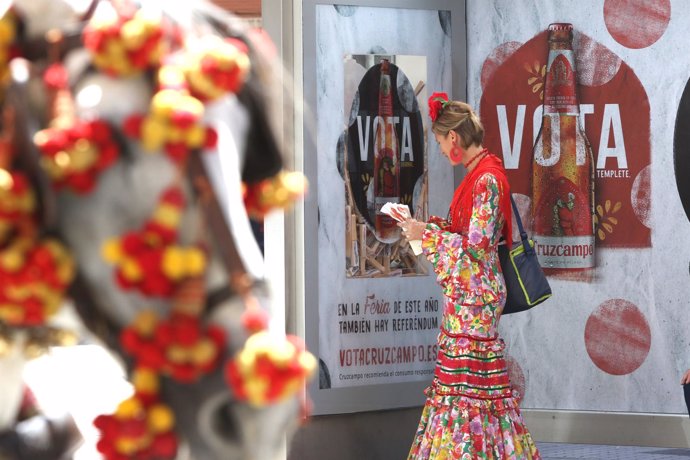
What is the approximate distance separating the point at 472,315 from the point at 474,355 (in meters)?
0.19

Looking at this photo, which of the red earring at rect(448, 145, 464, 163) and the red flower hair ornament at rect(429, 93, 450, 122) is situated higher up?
the red flower hair ornament at rect(429, 93, 450, 122)

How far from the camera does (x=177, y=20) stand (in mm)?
1229

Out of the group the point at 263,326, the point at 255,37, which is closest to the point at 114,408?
the point at 263,326

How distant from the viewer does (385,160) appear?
6316 millimetres

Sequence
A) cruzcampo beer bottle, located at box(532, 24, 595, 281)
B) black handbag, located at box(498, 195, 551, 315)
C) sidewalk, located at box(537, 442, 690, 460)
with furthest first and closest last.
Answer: cruzcampo beer bottle, located at box(532, 24, 595, 281), sidewalk, located at box(537, 442, 690, 460), black handbag, located at box(498, 195, 551, 315)

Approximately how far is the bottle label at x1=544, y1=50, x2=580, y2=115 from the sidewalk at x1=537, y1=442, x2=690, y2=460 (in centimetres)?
194

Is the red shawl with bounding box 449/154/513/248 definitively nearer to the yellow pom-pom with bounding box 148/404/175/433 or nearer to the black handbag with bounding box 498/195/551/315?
the black handbag with bounding box 498/195/551/315

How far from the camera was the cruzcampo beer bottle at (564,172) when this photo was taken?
257 inches

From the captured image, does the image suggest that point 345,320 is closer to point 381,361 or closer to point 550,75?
point 381,361

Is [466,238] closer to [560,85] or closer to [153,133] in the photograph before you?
[560,85]

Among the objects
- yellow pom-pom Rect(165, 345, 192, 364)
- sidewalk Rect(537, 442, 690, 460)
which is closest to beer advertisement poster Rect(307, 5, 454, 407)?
sidewalk Rect(537, 442, 690, 460)

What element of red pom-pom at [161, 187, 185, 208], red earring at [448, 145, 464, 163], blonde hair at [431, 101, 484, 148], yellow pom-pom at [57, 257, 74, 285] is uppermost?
blonde hair at [431, 101, 484, 148]

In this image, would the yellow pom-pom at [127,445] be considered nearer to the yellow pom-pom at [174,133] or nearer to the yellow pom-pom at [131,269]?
the yellow pom-pom at [131,269]

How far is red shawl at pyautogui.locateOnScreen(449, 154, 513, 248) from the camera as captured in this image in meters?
5.45
